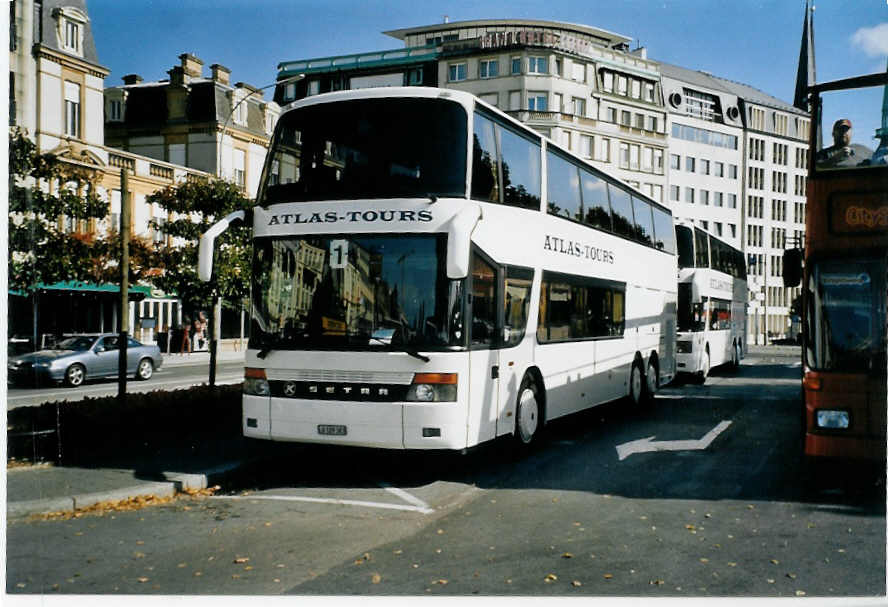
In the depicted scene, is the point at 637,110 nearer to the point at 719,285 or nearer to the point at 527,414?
the point at 719,285

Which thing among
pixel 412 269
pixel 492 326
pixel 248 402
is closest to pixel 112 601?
pixel 248 402

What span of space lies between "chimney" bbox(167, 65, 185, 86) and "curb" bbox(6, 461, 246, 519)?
4594 millimetres

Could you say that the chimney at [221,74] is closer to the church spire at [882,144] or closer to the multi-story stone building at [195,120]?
the multi-story stone building at [195,120]

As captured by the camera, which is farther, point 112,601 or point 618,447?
point 618,447

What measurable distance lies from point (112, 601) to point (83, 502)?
7.54ft

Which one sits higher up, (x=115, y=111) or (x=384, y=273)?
(x=115, y=111)

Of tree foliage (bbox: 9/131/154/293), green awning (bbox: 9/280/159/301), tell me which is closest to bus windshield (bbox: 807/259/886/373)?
tree foliage (bbox: 9/131/154/293)

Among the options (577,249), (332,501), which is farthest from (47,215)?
(577,249)

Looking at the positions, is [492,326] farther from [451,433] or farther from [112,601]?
[112,601]

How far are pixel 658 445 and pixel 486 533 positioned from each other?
5457mm

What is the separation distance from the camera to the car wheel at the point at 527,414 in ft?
36.9

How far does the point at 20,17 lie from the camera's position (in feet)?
28.0

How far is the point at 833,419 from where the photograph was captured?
A: 8734mm

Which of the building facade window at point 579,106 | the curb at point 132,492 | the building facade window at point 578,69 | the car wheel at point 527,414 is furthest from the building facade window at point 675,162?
the curb at point 132,492
